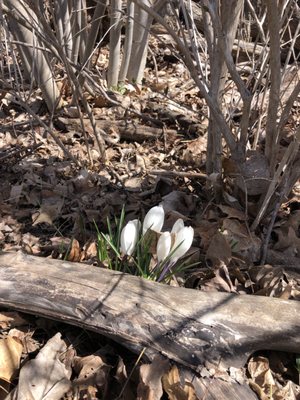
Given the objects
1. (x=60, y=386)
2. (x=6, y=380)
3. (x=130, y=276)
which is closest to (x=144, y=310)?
(x=130, y=276)

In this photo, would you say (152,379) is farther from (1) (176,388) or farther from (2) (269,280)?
(2) (269,280)

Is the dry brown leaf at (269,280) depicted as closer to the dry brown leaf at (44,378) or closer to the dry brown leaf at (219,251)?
the dry brown leaf at (219,251)

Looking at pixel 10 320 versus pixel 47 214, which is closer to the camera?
pixel 10 320

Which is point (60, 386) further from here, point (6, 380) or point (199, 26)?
point (199, 26)

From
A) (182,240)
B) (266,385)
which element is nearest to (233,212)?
(182,240)

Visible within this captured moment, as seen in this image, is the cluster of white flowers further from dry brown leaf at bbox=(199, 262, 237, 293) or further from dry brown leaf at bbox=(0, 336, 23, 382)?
dry brown leaf at bbox=(0, 336, 23, 382)

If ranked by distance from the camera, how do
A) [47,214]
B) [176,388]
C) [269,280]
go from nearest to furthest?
[176,388]
[269,280]
[47,214]
